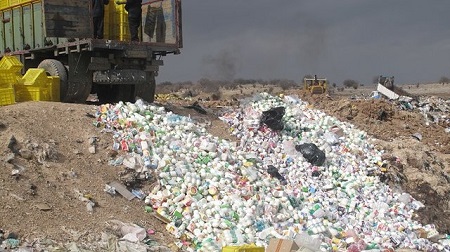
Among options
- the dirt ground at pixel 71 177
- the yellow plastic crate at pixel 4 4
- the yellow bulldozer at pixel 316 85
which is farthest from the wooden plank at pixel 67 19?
the yellow bulldozer at pixel 316 85

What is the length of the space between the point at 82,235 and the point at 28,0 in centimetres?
650

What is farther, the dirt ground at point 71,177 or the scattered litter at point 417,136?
the scattered litter at point 417,136

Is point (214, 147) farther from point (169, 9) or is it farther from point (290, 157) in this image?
point (169, 9)

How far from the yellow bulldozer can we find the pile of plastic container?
1402 cm

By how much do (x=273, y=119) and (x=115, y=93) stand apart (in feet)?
11.6

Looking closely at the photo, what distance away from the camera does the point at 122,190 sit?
7.44 metres

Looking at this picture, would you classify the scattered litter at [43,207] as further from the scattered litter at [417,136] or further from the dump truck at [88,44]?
the scattered litter at [417,136]

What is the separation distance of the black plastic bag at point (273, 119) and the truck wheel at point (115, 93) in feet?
9.43

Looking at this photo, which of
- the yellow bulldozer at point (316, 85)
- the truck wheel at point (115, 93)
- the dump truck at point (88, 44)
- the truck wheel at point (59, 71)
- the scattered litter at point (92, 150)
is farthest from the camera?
the yellow bulldozer at point (316, 85)

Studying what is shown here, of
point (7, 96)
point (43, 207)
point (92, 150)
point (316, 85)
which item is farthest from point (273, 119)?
point (316, 85)

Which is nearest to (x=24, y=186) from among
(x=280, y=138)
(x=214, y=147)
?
(x=214, y=147)

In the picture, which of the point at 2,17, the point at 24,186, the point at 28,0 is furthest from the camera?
the point at 2,17

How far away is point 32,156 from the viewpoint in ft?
24.4

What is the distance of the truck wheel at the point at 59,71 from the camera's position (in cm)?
1049
